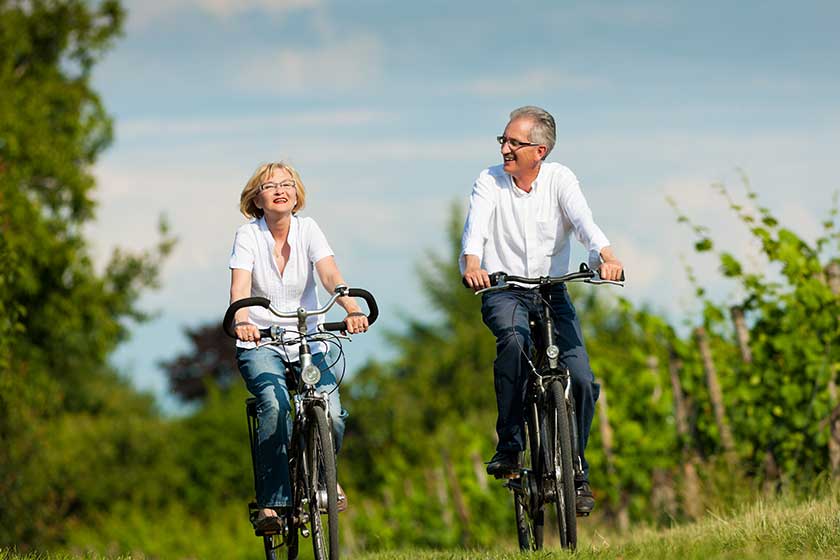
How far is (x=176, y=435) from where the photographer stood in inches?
1495

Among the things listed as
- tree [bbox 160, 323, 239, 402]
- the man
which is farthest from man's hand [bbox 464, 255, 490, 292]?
tree [bbox 160, 323, 239, 402]

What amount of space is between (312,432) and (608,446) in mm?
7986

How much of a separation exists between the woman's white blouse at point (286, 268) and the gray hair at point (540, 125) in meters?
1.36

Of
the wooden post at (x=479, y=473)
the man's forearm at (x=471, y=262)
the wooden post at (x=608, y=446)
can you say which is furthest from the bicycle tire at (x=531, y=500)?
the wooden post at (x=479, y=473)

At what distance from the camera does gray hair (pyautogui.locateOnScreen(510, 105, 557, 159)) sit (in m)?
7.51

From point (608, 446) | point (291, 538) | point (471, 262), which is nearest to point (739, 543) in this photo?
point (471, 262)

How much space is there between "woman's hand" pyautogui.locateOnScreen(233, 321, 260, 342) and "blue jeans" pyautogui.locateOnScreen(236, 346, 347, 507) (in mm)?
490

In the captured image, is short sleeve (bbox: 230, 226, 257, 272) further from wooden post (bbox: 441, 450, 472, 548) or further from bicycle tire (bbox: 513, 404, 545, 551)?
wooden post (bbox: 441, 450, 472, 548)

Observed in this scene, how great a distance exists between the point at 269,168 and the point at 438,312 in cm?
5360

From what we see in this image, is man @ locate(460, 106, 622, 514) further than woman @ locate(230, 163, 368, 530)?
Yes

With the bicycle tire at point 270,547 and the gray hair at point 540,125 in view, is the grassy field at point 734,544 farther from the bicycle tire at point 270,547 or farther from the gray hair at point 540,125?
the gray hair at point 540,125

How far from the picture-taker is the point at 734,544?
6.55m

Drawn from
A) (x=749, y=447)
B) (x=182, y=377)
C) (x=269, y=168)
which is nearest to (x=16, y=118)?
(x=749, y=447)

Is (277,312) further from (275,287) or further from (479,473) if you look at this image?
(479,473)
